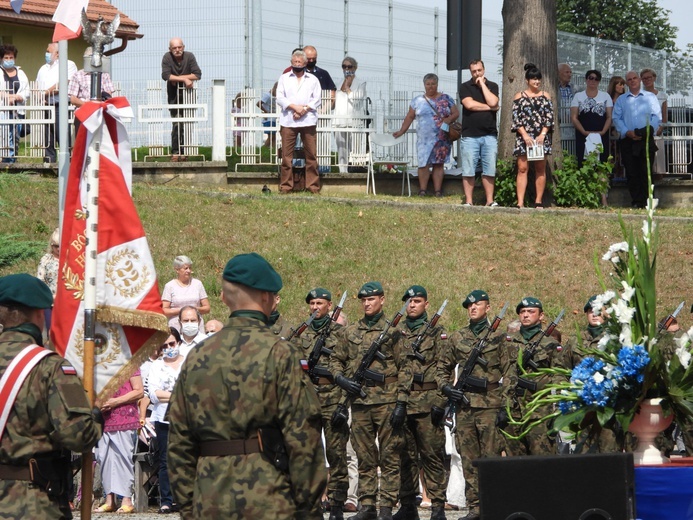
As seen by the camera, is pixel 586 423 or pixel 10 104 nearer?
pixel 586 423

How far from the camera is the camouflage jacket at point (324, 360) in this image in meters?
12.3

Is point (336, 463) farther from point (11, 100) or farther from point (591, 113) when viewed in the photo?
point (11, 100)

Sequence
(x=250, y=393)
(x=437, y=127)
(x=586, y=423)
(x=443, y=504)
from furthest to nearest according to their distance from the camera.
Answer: (x=437, y=127)
(x=443, y=504)
(x=586, y=423)
(x=250, y=393)

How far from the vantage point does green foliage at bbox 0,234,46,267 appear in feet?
53.9

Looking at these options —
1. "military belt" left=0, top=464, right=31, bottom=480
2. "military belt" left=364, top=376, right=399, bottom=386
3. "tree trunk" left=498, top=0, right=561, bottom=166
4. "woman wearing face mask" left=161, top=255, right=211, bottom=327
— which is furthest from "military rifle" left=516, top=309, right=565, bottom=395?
"tree trunk" left=498, top=0, right=561, bottom=166

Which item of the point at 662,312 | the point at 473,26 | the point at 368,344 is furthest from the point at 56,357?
the point at 473,26

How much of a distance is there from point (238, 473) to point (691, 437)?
585cm

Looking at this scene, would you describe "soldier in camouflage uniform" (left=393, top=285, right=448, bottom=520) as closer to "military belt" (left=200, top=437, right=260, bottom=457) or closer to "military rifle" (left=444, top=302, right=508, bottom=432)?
"military rifle" (left=444, top=302, right=508, bottom=432)

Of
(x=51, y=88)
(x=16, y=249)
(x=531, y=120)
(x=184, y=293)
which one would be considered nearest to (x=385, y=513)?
(x=184, y=293)

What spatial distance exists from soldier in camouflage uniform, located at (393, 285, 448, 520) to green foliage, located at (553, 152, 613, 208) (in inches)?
300

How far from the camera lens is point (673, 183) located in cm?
2084

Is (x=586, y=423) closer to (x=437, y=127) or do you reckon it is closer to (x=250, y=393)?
(x=250, y=393)

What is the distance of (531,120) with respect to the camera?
1831 cm

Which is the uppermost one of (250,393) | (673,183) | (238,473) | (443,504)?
(673,183)
